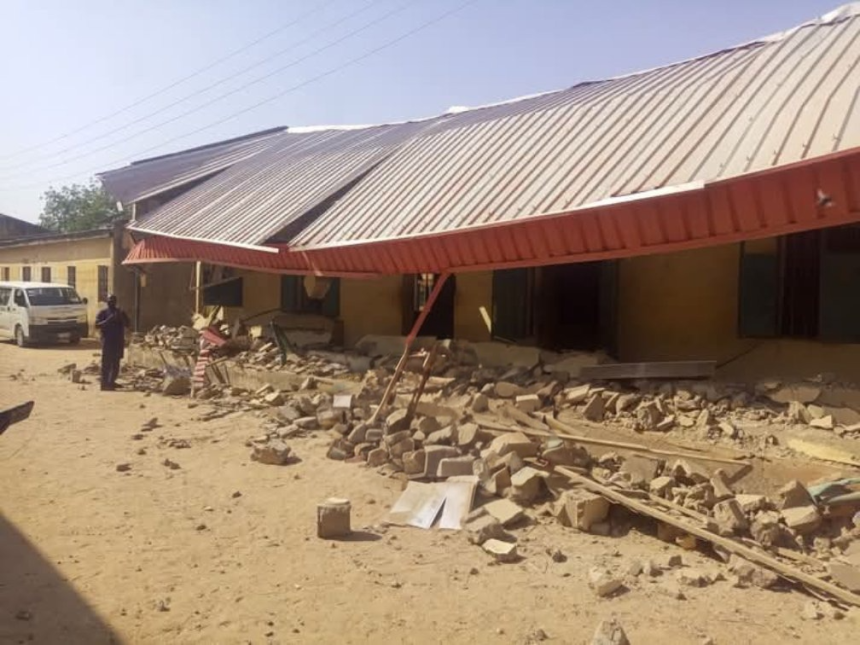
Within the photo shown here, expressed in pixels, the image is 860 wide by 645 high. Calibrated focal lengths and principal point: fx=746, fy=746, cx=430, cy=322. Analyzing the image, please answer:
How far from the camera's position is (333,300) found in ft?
43.2

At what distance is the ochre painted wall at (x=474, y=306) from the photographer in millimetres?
10719

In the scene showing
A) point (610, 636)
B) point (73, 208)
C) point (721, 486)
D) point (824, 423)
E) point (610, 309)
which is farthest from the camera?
point (73, 208)

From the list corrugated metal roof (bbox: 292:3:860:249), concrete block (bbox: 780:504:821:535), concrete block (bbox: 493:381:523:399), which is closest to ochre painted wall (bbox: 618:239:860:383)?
corrugated metal roof (bbox: 292:3:860:249)

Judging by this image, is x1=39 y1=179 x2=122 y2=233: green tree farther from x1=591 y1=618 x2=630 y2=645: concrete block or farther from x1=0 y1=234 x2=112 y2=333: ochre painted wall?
x1=591 y1=618 x2=630 y2=645: concrete block

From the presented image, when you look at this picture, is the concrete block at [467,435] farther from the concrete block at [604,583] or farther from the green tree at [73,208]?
the green tree at [73,208]

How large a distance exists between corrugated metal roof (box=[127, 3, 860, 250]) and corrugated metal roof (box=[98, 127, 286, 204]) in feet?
16.9

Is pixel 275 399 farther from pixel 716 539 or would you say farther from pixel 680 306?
pixel 716 539

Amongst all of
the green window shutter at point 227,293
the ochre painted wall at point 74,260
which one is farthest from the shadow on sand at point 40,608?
the ochre painted wall at point 74,260

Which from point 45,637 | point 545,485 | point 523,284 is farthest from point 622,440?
point 45,637

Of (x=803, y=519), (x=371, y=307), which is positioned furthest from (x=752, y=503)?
(x=371, y=307)

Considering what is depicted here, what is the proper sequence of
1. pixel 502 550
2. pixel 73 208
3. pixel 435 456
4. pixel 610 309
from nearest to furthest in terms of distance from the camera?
pixel 502 550 < pixel 435 456 < pixel 610 309 < pixel 73 208

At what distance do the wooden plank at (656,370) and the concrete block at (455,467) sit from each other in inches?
80.1

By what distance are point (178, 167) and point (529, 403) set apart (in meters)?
16.3

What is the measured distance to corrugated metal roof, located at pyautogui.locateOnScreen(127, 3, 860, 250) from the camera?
664 cm
